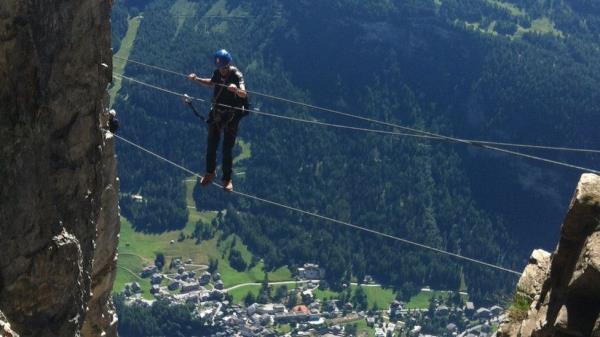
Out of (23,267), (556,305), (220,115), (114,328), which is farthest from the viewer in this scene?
(114,328)

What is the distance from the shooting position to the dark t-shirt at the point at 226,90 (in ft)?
81.0

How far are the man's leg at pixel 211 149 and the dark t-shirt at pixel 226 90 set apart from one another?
0.70 metres

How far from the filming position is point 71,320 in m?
19.6

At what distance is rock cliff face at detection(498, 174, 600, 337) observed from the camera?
14.9m

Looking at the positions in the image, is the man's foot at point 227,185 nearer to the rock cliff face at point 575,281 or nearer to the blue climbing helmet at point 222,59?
the blue climbing helmet at point 222,59

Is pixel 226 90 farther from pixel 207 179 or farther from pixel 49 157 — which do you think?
pixel 49 157

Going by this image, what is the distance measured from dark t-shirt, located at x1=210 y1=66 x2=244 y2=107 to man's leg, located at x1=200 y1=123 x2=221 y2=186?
70cm

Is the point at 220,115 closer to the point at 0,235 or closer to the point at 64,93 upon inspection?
the point at 64,93

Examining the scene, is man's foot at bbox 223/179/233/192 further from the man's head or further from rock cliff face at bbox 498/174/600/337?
rock cliff face at bbox 498/174/600/337

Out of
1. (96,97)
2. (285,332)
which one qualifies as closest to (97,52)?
(96,97)

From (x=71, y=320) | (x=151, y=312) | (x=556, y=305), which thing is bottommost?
(x=151, y=312)

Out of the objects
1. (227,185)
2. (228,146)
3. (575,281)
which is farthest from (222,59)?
(575,281)

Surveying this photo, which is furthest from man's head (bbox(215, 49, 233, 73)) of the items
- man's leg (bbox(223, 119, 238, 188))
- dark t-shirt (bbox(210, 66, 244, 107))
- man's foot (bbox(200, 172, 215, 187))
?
man's foot (bbox(200, 172, 215, 187))

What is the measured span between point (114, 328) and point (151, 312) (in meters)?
173
